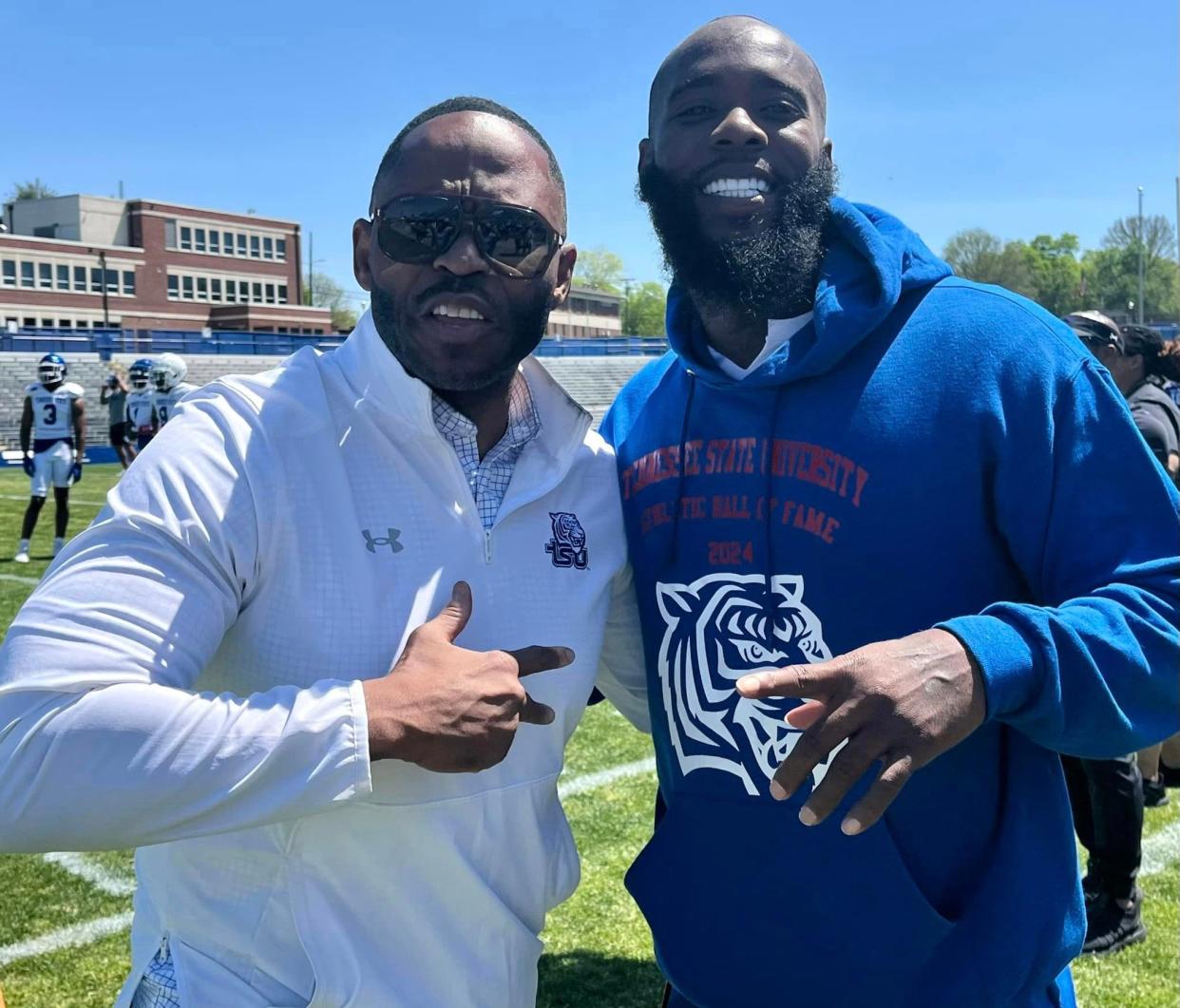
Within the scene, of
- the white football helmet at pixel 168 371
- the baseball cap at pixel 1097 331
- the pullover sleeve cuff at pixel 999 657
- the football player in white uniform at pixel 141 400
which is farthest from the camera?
the football player in white uniform at pixel 141 400

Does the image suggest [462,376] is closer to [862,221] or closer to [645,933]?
[862,221]

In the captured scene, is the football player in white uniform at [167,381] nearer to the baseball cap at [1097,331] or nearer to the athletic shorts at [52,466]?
the athletic shorts at [52,466]

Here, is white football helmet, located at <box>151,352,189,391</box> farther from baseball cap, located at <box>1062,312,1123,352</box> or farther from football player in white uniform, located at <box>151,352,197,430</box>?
baseball cap, located at <box>1062,312,1123,352</box>

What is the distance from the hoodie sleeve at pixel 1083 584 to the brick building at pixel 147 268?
6114 centimetres

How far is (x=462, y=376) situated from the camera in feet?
6.53

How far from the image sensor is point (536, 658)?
177 cm

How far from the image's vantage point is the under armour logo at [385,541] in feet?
5.87

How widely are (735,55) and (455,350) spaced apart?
0.83 m

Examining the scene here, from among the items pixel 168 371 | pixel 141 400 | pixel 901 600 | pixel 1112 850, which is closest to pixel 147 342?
pixel 141 400

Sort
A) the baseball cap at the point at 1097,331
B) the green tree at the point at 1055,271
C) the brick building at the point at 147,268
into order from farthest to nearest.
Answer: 1. the green tree at the point at 1055,271
2. the brick building at the point at 147,268
3. the baseball cap at the point at 1097,331

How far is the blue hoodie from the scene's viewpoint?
1.76 meters

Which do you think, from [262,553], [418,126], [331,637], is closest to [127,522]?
[262,553]

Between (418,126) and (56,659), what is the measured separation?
3.63 feet

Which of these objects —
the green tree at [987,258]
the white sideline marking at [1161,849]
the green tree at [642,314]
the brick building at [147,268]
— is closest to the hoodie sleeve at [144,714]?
the white sideline marking at [1161,849]
